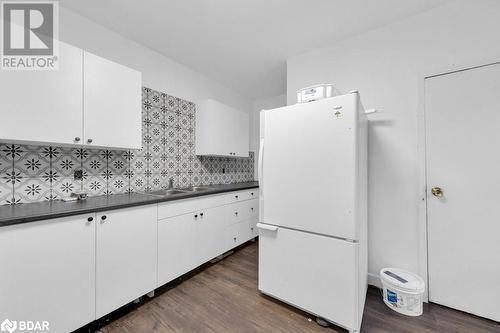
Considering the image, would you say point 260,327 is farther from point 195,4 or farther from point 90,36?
point 90,36

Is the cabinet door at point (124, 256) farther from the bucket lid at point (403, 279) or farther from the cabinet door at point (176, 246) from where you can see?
the bucket lid at point (403, 279)

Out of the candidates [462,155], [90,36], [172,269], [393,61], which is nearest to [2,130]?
[90,36]

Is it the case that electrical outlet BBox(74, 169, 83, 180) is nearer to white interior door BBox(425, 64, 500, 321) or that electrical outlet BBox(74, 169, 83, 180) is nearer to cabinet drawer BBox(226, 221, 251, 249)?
cabinet drawer BBox(226, 221, 251, 249)

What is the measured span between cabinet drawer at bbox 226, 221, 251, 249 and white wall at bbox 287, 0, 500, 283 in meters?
1.60

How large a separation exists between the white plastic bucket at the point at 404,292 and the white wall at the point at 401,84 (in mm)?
196

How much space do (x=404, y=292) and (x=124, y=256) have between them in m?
2.31

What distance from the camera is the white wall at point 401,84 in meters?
1.69

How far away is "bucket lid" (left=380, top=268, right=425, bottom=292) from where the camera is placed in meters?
1.64

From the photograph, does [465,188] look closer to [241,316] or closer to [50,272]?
[241,316]

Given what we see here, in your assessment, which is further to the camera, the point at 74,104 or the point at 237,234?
the point at 237,234

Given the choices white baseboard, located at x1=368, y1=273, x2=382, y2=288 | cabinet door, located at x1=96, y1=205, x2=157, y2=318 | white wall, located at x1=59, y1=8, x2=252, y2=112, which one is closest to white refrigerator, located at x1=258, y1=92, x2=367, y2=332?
white baseboard, located at x1=368, y1=273, x2=382, y2=288

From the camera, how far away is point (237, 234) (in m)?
2.80

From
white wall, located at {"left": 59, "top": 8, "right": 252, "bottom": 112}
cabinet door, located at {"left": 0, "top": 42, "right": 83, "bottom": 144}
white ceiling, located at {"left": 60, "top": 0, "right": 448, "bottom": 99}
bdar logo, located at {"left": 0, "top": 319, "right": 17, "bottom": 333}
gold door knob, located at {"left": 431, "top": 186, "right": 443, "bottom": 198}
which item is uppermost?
white ceiling, located at {"left": 60, "top": 0, "right": 448, "bottom": 99}

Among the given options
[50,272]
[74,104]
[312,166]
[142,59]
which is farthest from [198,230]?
[142,59]
